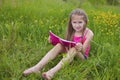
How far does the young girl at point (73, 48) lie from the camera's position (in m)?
3.91

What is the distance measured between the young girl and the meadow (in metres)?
0.08

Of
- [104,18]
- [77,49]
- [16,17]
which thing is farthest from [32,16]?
[77,49]

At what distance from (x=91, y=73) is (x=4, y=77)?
0.97 metres

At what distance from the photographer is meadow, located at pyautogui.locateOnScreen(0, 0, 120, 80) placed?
396 centimetres

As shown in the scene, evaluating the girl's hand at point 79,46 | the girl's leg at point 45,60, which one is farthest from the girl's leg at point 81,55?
the girl's leg at point 45,60

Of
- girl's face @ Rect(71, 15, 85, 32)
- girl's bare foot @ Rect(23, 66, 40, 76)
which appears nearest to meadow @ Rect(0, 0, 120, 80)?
girl's bare foot @ Rect(23, 66, 40, 76)

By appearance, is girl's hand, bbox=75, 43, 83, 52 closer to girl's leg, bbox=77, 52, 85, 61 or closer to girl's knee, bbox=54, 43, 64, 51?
girl's leg, bbox=77, 52, 85, 61

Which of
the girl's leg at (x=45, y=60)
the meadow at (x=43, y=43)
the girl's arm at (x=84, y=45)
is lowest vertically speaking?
the meadow at (x=43, y=43)

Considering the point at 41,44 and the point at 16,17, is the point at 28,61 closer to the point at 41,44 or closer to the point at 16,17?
the point at 41,44

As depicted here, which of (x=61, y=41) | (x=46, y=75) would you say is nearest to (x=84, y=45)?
(x=61, y=41)

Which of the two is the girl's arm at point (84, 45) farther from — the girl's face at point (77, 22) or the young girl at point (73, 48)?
the girl's face at point (77, 22)

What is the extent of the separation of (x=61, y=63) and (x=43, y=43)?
1042 millimetres

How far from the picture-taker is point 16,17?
6141mm

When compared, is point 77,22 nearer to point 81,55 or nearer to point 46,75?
point 81,55
